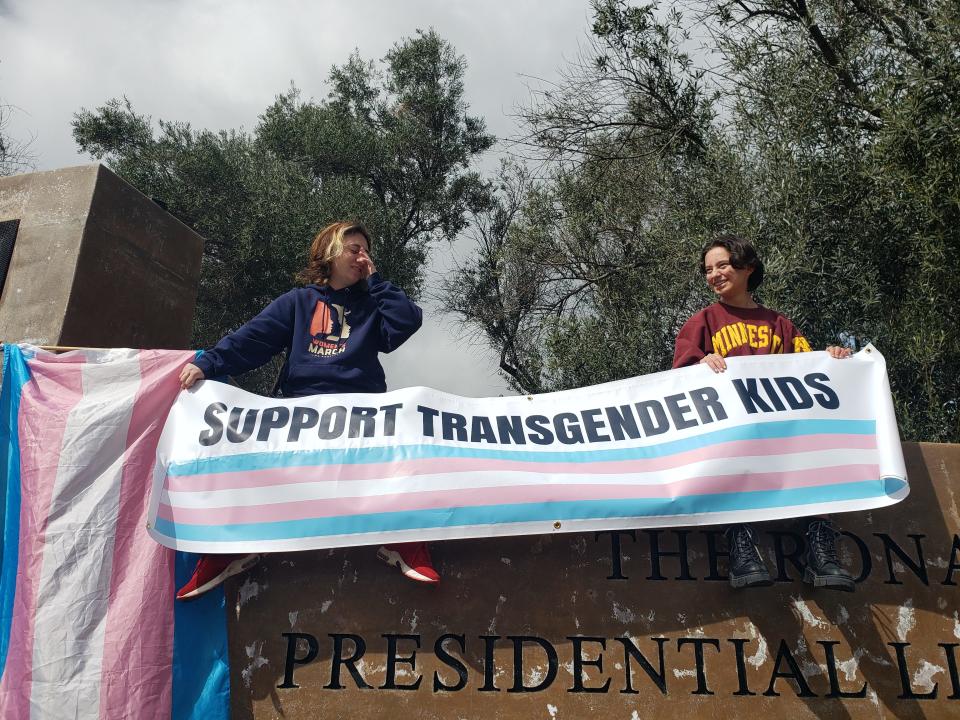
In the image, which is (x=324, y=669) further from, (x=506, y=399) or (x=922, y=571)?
(x=922, y=571)

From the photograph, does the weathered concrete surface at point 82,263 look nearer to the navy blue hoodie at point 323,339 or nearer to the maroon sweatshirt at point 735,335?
the navy blue hoodie at point 323,339

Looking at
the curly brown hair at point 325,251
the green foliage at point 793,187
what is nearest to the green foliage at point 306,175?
the green foliage at point 793,187

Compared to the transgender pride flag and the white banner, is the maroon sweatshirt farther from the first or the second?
the transgender pride flag

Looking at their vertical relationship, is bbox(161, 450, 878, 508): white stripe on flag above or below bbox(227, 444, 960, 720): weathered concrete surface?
above

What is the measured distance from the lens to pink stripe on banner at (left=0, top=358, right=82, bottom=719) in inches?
122

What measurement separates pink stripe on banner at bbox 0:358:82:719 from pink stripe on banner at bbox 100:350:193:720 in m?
0.30

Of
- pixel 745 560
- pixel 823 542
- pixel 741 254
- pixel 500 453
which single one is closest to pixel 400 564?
pixel 500 453

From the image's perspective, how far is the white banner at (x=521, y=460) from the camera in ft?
10.6

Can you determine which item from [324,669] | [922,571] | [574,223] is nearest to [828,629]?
[922,571]

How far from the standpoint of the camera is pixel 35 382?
374 centimetres

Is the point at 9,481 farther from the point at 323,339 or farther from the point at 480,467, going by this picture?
the point at 480,467

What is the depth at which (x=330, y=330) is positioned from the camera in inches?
152

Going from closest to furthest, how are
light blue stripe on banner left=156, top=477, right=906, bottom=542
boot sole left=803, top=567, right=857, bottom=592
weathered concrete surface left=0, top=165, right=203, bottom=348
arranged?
boot sole left=803, top=567, right=857, bottom=592 → light blue stripe on banner left=156, top=477, right=906, bottom=542 → weathered concrete surface left=0, top=165, right=203, bottom=348

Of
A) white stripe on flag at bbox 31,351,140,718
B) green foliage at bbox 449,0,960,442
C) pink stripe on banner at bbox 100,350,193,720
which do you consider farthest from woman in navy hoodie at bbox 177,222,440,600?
green foliage at bbox 449,0,960,442
